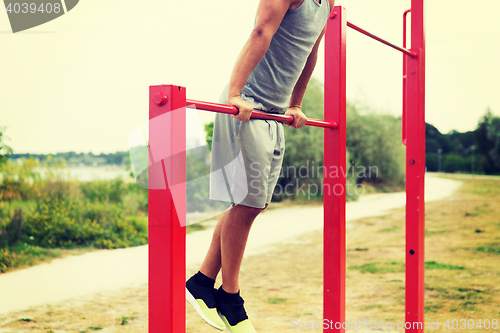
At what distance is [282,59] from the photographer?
1.71 m

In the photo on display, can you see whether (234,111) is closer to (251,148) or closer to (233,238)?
(251,148)

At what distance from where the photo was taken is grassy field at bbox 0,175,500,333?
4.03 m

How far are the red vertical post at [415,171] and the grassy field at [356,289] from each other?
111cm

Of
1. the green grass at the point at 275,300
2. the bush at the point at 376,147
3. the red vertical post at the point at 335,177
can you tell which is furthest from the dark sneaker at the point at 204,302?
the bush at the point at 376,147

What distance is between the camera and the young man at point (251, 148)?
163 cm

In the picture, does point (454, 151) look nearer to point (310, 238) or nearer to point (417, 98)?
point (310, 238)

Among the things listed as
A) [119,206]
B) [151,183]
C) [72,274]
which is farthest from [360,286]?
[151,183]

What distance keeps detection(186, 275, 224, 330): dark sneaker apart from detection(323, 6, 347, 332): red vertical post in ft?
1.83

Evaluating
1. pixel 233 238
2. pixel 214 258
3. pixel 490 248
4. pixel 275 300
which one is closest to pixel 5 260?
pixel 275 300

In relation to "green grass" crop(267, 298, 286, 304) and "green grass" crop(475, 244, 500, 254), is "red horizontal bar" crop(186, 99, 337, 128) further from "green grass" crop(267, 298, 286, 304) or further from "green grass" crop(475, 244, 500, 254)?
"green grass" crop(475, 244, 500, 254)

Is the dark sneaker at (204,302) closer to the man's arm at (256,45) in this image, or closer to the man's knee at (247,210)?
the man's knee at (247,210)

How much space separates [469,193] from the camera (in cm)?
1265

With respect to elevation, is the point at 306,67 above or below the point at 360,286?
above

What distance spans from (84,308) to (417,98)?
3685 mm
